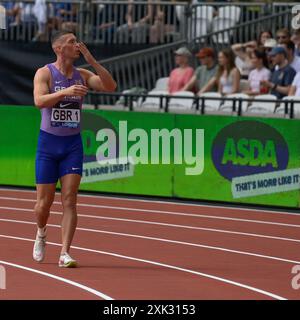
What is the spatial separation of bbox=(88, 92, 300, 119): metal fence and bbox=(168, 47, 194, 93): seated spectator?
14.9 inches

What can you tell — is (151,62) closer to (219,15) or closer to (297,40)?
(219,15)

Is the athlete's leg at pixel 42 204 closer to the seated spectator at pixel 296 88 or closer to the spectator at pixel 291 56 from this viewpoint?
the seated spectator at pixel 296 88

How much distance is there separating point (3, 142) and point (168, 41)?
4020 millimetres

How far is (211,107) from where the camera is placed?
19188mm

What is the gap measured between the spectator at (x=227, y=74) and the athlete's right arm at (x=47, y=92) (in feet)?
25.3

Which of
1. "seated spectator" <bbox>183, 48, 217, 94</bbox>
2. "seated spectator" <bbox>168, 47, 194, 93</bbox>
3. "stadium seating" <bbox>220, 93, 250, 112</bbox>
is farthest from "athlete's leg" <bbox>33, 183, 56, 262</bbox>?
"seated spectator" <bbox>168, 47, 194, 93</bbox>

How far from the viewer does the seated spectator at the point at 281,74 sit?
61.7 ft

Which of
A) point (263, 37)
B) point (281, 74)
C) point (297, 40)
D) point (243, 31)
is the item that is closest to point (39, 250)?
point (281, 74)

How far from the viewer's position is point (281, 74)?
18953 millimetres

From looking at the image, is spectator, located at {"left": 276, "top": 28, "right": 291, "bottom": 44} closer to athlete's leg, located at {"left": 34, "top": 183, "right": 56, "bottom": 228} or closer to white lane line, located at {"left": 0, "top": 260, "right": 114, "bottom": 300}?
athlete's leg, located at {"left": 34, "top": 183, "right": 56, "bottom": 228}

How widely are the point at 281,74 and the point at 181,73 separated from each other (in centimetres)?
202

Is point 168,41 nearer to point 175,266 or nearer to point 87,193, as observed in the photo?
point 87,193
